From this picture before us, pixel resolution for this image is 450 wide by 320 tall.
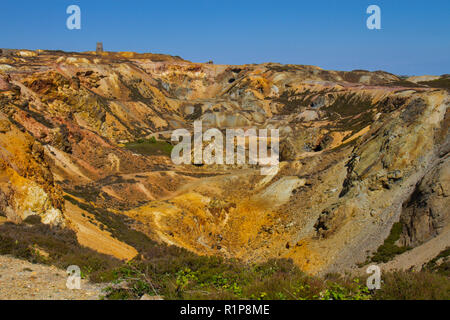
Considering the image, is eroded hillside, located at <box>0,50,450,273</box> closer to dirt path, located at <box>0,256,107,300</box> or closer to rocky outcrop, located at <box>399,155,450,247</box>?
rocky outcrop, located at <box>399,155,450,247</box>

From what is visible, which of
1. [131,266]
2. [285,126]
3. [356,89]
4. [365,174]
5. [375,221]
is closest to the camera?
[131,266]

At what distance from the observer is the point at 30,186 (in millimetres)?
18594

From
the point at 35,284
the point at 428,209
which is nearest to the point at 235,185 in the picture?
the point at 428,209

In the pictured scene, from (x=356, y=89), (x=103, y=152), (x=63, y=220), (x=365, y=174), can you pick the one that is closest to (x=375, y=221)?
(x=365, y=174)

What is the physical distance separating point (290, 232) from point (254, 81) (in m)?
86.7

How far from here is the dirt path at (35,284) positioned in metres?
8.38

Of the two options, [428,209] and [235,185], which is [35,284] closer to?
[428,209]

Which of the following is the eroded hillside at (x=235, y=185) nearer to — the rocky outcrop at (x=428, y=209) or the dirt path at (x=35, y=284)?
A: the rocky outcrop at (x=428, y=209)

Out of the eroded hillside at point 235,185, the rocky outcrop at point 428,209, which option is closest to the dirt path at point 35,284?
the eroded hillside at point 235,185

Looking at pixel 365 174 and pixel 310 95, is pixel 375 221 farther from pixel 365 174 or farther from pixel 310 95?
pixel 310 95

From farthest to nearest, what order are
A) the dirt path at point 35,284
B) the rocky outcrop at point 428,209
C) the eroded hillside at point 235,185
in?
the eroded hillside at point 235,185, the rocky outcrop at point 428,209, the dirt path at point 35,284

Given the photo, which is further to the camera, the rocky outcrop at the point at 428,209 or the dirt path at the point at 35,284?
the rocky outcrop at the point at 428,209

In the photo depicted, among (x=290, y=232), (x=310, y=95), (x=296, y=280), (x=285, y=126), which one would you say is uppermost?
(x=310, y=95)

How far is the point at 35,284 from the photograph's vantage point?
9188mm
